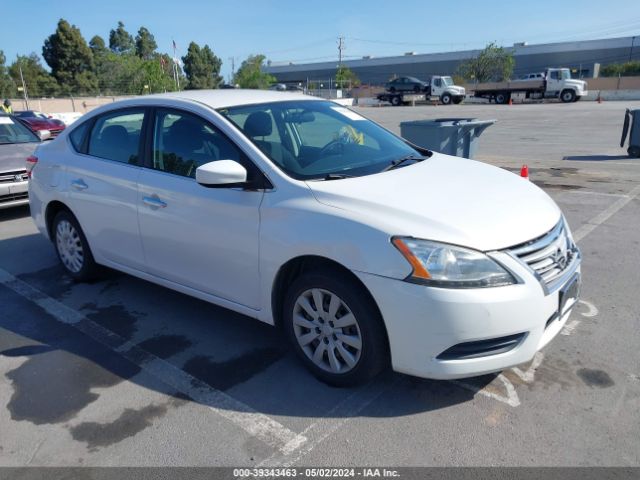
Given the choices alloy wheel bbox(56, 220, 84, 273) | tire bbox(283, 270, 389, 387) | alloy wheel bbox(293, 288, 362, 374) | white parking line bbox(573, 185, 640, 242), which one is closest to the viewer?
tire bbox(283, 270, 389, 387)

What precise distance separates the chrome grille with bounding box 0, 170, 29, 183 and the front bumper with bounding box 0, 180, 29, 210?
2.0 inches

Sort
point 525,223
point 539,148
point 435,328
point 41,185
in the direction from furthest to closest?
point 539,148
point 41,185
point 525,223
point 435,328

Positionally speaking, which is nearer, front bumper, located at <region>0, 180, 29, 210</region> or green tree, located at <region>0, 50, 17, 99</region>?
front bumper, located at <region>0, 180, 29, 210</region>

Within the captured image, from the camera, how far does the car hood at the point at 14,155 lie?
24.8 feet

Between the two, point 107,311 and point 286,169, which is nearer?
point 286,169

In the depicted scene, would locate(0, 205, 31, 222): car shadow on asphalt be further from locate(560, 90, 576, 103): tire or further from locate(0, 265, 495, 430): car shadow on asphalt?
locate(560, 90, 576, 103): tire

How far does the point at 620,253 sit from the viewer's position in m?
5.41

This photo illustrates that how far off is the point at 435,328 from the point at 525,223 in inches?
32.8

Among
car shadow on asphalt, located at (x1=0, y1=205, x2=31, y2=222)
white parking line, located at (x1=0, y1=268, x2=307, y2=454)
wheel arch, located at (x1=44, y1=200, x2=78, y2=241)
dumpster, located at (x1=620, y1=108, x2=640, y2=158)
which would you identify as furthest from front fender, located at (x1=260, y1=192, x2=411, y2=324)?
dumpster, located at (x1=620, y1=108, x2=640, y2=158)

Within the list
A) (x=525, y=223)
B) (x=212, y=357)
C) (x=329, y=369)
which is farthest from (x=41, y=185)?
(x=525, y=223)

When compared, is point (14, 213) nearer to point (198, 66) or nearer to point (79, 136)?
point (79, 136)

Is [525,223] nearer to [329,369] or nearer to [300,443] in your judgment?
[329,369]

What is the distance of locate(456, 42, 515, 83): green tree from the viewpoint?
69.6 meters

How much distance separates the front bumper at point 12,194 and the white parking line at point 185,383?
3366mm
